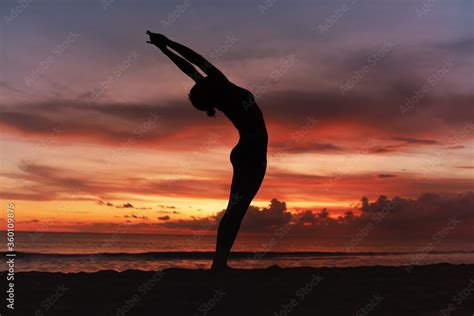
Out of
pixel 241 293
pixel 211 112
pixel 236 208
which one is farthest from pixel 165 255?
pixel 241 293

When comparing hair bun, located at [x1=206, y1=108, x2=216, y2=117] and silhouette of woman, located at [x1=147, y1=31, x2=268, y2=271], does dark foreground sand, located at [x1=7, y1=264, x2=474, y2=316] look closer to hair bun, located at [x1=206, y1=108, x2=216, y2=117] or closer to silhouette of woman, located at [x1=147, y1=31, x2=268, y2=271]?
silhouette of woman, located at [x1=147, y1=31, x2=268, y2=271]

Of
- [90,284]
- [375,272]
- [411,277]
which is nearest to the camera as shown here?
[90,284]

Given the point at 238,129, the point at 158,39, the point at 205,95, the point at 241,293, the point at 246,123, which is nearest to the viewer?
the point at 241,293

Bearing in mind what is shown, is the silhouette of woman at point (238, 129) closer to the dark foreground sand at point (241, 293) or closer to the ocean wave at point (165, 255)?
the dark foreground sand at point (241, 293)

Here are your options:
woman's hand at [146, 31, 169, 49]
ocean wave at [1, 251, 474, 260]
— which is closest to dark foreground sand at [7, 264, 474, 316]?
woman's hand at [146, 31, 169, 49]

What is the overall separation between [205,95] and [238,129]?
725 millimetres

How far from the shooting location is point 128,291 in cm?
704

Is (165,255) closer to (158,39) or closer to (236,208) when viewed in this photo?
(236,208)

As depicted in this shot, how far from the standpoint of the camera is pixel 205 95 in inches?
301

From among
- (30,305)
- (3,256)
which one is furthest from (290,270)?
(3,256)

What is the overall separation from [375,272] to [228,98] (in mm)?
4249

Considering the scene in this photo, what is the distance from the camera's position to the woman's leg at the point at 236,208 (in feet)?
25.7

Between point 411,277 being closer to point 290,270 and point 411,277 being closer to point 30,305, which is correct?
point 290,270

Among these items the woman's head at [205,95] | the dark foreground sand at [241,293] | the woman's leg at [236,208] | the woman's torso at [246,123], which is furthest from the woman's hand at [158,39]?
the dark foreground sand at [241,293]
